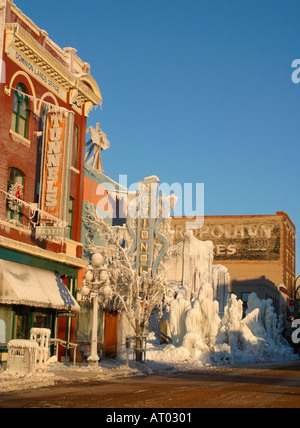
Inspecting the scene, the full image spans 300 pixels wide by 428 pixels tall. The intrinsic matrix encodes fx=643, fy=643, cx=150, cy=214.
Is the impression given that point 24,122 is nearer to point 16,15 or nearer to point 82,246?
point 16,15

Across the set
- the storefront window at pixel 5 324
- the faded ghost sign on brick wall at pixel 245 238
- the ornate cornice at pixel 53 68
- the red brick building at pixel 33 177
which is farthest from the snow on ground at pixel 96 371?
the faded ghost sign on brick wall at pixel 245 238

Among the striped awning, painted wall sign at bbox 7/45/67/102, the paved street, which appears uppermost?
painted wall sign at bbox 7/45/67/102

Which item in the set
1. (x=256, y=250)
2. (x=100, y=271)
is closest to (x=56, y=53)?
(x=100, y=271)

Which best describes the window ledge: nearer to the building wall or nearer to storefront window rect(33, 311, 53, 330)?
storefront window rect(33, 311, 53, 330)

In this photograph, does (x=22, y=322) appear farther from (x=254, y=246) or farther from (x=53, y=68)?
(x=254, y=246)

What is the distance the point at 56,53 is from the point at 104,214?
1004 cm

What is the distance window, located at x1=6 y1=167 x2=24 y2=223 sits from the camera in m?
24.6

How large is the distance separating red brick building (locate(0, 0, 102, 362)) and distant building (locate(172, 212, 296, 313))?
6260cm

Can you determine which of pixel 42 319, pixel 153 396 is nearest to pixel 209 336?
pixel 42 319

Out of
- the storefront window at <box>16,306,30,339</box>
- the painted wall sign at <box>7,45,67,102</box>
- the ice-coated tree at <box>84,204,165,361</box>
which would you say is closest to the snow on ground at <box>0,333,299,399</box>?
the storefront window at <box>16,306,30,339</box>

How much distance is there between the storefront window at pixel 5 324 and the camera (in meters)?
23.5

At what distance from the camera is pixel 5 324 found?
23.8 m
